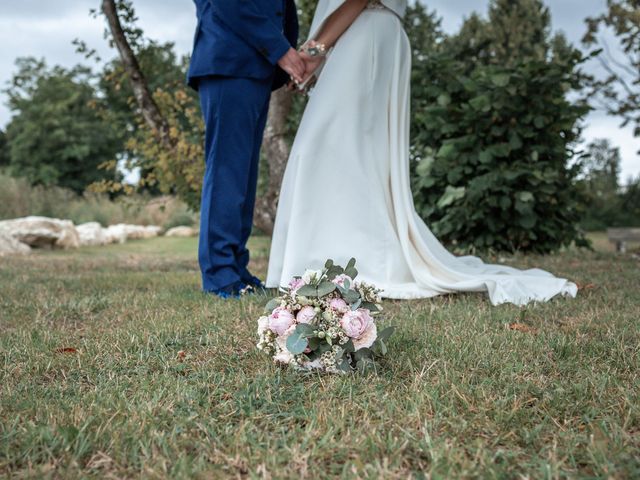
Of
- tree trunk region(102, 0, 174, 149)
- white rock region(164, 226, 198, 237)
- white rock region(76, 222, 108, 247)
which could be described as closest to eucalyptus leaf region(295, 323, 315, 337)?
tree trunk region(102, 0, 174, 149)

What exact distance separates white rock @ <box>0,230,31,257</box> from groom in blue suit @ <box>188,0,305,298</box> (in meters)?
6.17

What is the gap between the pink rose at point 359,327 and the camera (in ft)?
6.26

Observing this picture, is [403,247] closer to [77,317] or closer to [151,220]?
[77,317]

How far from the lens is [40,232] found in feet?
32.0

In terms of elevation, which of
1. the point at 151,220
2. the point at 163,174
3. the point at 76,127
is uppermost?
the point at 76,127

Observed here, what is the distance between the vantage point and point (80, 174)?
3212 centimetres

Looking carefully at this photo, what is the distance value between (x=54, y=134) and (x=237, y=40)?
2989 centimetres

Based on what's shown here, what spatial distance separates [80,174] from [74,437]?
33019 millimetres

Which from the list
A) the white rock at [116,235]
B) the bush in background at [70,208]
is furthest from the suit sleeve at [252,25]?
the bush in background at [70,208]

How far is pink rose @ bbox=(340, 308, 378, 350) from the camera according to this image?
6.26ft

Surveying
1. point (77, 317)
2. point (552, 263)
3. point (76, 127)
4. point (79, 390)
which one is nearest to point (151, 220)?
point (552, 263)

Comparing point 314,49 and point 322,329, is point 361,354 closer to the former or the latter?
point 322,329

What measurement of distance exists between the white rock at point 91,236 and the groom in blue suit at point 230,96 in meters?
8.17

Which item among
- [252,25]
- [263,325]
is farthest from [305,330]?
[252,25]
